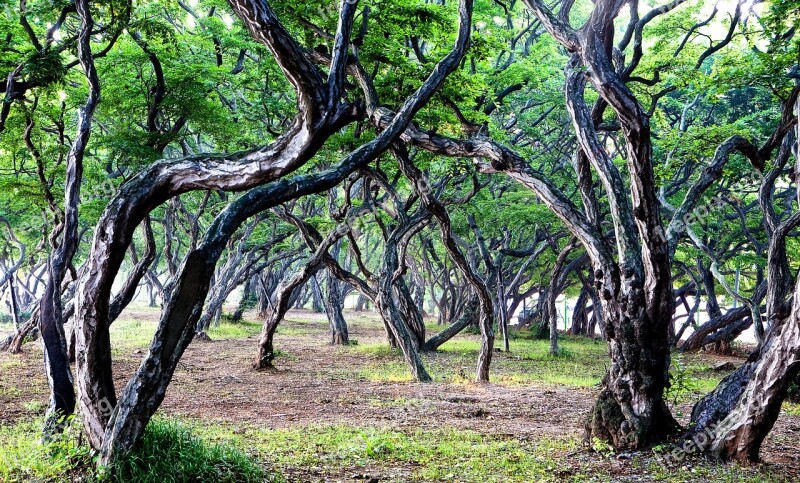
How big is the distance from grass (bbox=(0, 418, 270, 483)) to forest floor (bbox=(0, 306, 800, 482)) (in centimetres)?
54

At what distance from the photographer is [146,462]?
222 inches

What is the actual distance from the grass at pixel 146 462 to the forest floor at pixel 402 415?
21.1 inches

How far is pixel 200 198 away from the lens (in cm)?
2117

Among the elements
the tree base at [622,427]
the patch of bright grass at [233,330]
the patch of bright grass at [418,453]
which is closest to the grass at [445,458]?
the patch of bright grass at [418,453]

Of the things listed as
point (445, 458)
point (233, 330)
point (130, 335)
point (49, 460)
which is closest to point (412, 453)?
point (445, 458)

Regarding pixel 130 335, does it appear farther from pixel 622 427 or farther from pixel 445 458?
pixel 622 427

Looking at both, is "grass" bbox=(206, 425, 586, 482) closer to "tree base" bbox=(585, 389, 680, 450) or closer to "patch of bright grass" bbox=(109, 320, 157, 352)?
"tree base" bbox=(585, 389, 680, 450)

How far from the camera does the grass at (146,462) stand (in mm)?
5512

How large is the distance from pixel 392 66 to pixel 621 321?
665 centimetres

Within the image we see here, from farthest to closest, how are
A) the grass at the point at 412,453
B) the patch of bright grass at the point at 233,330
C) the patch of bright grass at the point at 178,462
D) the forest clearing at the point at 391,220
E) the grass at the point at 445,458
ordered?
the patch of bright grass at the point at 233,330 < the grass at the point at 412,453 < the grass at the point at 445,458 < the forest clearing at the point at 391,220 < the patch of bright grass at the point at 178,462

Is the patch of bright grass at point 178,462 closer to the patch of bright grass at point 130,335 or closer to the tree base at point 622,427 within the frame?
the tree base at point 622,427

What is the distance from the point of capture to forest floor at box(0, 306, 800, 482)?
6.73 m

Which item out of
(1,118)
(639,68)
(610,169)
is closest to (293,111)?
(1,118)

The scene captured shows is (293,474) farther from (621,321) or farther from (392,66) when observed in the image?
(392,66)
